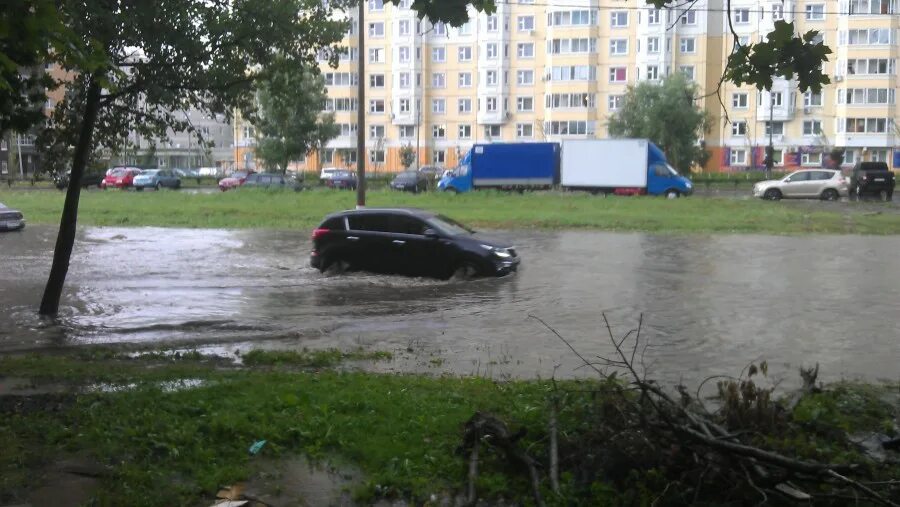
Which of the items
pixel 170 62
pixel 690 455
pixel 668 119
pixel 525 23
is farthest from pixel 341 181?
pixel 690 455

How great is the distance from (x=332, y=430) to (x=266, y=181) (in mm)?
46993

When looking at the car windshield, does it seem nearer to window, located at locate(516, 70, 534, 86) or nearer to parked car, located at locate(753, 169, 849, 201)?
parked car, located at locate(753, 169, 849, 201)

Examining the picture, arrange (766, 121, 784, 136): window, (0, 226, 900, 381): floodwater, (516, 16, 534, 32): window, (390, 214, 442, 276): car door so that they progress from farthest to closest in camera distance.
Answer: (516, 16, 534, 32): window < (766, 121, 784, 136): window < (390, 214, 442, 276): car door < (0, 226, 900, 381): floodwater

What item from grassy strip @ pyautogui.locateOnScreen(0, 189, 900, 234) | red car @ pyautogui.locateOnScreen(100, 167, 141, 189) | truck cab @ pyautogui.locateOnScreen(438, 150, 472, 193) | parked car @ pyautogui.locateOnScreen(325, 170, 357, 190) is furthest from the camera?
red car @ pyautogui.locateOnScreen(100, 167, 141, 189)

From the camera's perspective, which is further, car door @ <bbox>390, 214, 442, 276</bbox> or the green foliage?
car door @ <bbox>390, 214, 442, 276</bbox>

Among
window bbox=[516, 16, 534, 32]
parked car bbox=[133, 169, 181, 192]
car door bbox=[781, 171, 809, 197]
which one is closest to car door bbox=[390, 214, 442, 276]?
car door bbox=[781, 171, 809, 197]

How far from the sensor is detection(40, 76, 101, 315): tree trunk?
12.7 meters

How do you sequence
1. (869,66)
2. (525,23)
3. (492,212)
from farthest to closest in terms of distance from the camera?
(525,23)
(869,66)
(492,212)

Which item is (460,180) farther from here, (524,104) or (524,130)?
(524,104)

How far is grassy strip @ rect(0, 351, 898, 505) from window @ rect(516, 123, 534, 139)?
7825 cm

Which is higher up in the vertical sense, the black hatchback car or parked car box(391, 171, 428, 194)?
parked car box(391, 171, 428, 194)

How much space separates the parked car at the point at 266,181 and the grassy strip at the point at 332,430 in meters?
43.9

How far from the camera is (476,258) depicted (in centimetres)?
1759

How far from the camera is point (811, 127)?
77.7 meters
